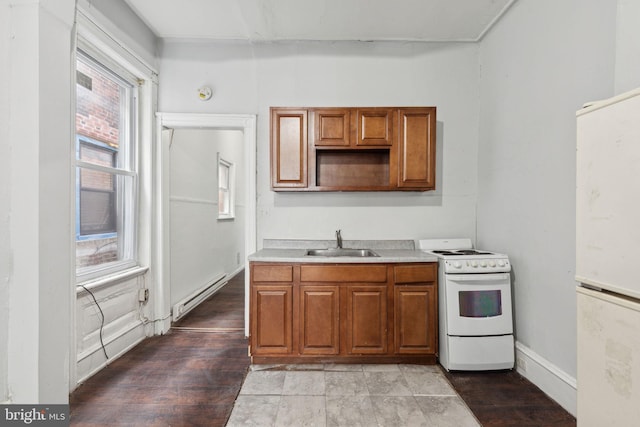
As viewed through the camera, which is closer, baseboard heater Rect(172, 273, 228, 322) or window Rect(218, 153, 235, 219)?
baseboard heater Rect(172, 273, 228, 322)

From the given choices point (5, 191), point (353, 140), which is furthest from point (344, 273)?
point (5, 191)

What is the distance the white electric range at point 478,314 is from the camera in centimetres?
239

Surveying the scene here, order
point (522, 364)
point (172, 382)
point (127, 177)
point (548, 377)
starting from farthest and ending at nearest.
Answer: point (127, 177), point (522, 364), point (172, 382), point (548, 377)

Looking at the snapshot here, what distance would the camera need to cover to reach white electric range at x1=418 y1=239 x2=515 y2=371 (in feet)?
7.85

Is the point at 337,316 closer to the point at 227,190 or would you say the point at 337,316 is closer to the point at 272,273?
the point at 272,273

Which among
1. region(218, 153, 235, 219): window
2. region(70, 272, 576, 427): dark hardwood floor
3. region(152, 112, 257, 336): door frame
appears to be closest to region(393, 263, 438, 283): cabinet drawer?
region(70, 272, 576, 427): dark hardwood floor

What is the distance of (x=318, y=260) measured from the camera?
8.36 feet

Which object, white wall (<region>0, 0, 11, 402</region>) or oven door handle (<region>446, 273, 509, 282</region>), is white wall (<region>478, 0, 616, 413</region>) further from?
white wall (<region>0, 0, 11, 402</region>)

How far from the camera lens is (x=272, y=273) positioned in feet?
8.40

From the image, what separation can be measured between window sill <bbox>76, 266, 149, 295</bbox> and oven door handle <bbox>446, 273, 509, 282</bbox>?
9.07 ft

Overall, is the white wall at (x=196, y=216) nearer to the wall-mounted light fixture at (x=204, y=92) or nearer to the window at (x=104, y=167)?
the window at (x=104, y=167)

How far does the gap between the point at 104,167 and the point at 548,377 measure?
3.73 meters

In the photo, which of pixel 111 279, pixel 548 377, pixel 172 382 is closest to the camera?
pixel 548 377

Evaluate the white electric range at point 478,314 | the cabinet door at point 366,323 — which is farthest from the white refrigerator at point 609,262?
the cabinet door at point 366,323
